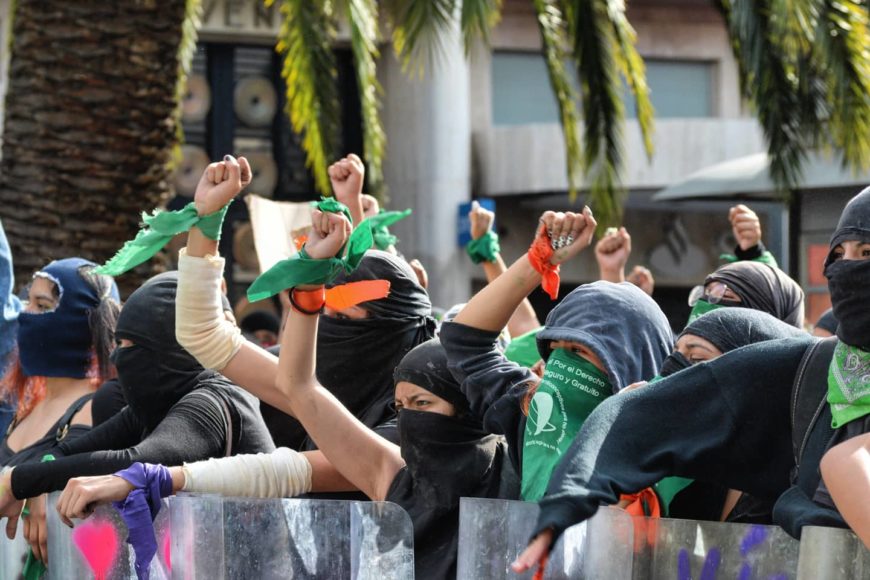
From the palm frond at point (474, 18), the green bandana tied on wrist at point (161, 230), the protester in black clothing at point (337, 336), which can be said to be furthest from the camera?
the palm frond at point (474, 18)

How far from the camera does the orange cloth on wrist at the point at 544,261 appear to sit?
120 inches

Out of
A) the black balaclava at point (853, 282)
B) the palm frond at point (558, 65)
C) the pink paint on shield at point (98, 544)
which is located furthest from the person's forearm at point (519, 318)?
the black balaclava at point (853, 282)

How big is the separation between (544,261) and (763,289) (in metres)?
1.09

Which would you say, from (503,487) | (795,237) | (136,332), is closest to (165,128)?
(136,332)

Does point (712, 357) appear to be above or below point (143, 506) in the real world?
above

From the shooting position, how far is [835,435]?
2.44 metres

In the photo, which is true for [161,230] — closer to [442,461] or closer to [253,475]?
[253,475]

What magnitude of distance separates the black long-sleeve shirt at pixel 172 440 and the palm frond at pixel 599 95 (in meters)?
3.65

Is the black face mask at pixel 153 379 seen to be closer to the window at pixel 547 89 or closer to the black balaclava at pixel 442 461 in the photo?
the black balaclava at pixel 442 461

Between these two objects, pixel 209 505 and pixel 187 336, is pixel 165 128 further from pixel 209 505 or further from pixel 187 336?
pixel 209 505

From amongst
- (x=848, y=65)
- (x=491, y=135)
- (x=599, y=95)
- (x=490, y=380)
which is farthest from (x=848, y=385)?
(x=491, y=135)

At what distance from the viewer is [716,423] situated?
2.59 m

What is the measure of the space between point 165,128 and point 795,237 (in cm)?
466

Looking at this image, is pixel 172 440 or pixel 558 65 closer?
pixel 172 440
